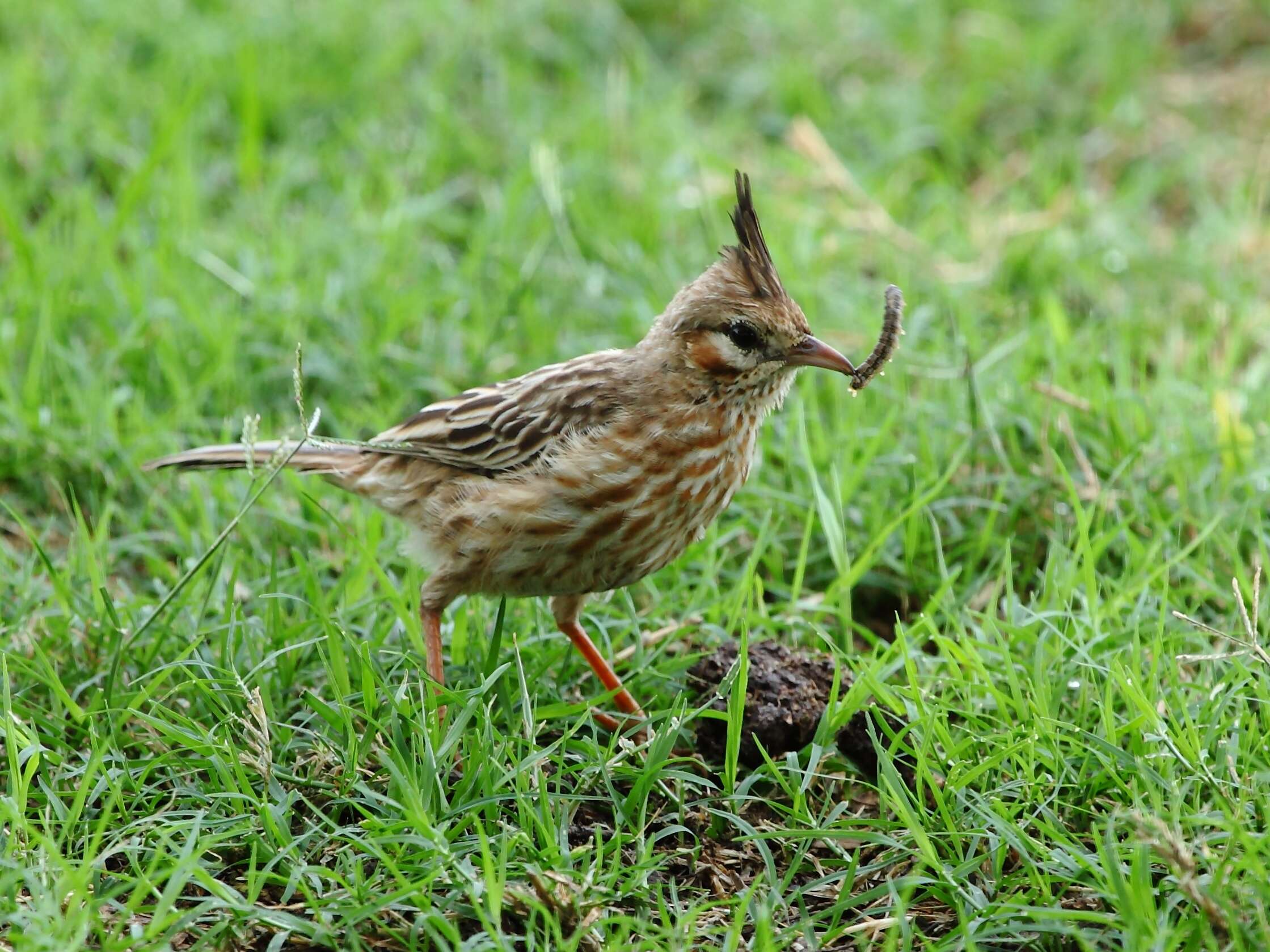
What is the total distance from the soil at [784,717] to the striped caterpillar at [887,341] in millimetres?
967

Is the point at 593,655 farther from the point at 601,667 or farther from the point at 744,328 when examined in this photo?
the point at 744,328

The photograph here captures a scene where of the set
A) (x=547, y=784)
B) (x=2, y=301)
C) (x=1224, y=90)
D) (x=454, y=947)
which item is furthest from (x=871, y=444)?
(x=1224, y=90)

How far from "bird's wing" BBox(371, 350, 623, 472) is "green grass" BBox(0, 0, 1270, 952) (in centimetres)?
45

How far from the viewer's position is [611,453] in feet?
16.0

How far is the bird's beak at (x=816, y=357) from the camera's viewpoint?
4.90m

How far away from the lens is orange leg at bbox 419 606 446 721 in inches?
189

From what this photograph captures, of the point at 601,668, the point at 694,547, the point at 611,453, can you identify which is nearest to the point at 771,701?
the point at 601,668

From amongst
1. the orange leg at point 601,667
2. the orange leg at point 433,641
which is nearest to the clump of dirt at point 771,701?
the orange leg at point 601,667

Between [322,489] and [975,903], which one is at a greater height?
[322,489]

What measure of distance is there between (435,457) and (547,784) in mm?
1348

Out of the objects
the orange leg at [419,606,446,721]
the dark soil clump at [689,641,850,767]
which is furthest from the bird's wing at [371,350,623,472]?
the dark soil clump at [689,641,850,767]

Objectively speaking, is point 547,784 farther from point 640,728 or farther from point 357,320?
point 357,320

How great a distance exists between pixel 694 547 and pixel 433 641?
1.18m

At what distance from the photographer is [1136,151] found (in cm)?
891
